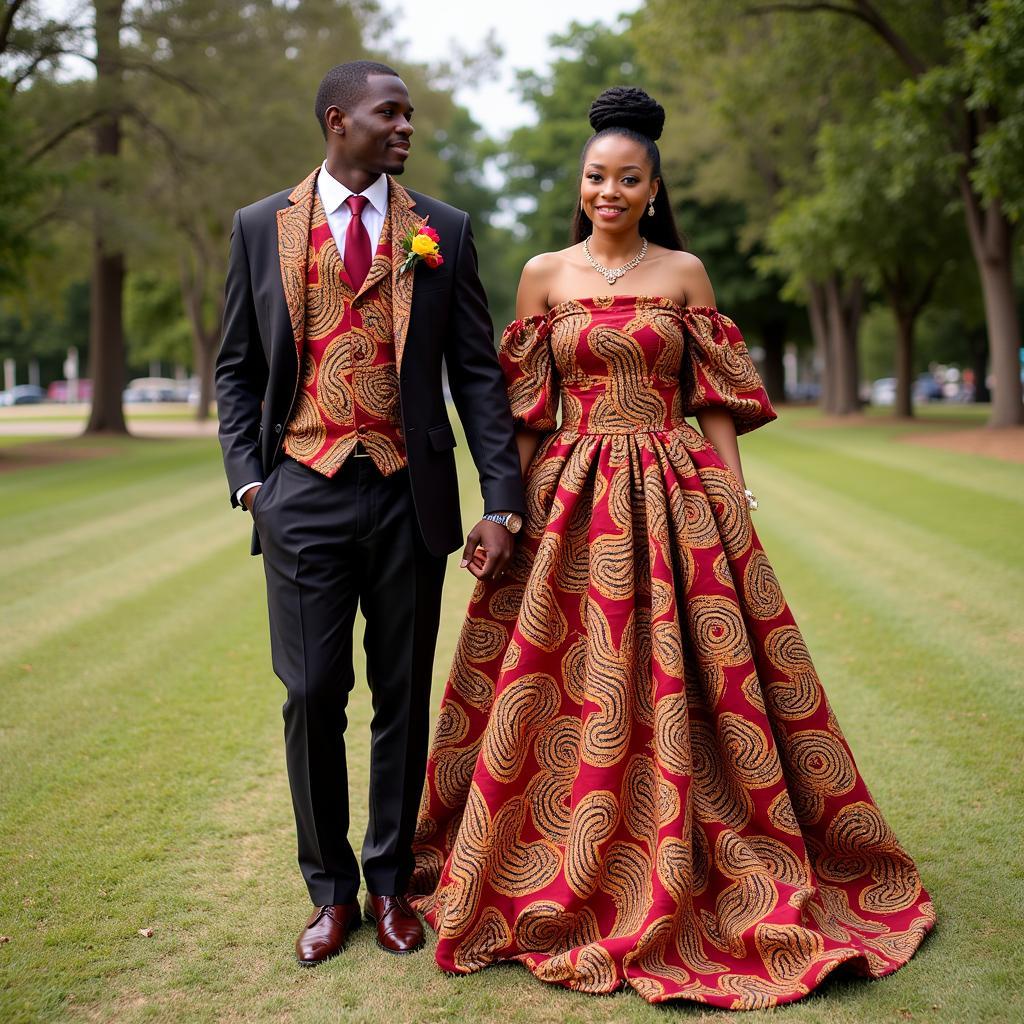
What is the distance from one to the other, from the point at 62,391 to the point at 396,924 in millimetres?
80086

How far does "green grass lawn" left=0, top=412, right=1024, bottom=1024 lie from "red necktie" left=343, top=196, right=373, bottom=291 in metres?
2.06

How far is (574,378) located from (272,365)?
A: 1013mm

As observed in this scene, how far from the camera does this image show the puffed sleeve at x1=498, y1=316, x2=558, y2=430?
392 centimetres

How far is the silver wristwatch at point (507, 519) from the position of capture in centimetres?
363

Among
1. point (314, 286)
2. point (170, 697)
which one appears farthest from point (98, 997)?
point (170, 697)

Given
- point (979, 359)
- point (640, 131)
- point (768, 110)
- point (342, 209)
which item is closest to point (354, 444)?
point (342, 209)

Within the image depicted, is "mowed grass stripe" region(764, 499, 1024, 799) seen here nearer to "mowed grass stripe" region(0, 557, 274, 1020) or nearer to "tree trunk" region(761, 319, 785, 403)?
"mowed grass stripe" region(0, 557, 274, 1020)

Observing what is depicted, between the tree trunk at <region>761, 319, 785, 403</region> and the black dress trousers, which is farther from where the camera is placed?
the tree trunk at <region>761, 319, 785, 403</region>

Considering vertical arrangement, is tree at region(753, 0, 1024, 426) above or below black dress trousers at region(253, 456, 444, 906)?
above

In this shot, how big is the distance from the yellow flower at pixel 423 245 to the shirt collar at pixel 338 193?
8.3 inches

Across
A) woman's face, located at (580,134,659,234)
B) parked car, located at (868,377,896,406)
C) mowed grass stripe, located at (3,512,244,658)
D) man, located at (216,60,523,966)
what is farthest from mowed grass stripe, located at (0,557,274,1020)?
parked car, located at (868,377,896,406)

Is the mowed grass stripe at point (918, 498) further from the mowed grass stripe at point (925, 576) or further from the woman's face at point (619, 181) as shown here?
the woman's face at point (619, 181)

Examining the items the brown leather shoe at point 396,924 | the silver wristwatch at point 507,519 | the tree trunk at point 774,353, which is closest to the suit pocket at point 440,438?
the silver wristwatch at point 507,519

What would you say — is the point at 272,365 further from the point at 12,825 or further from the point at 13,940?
the point at 12,825
